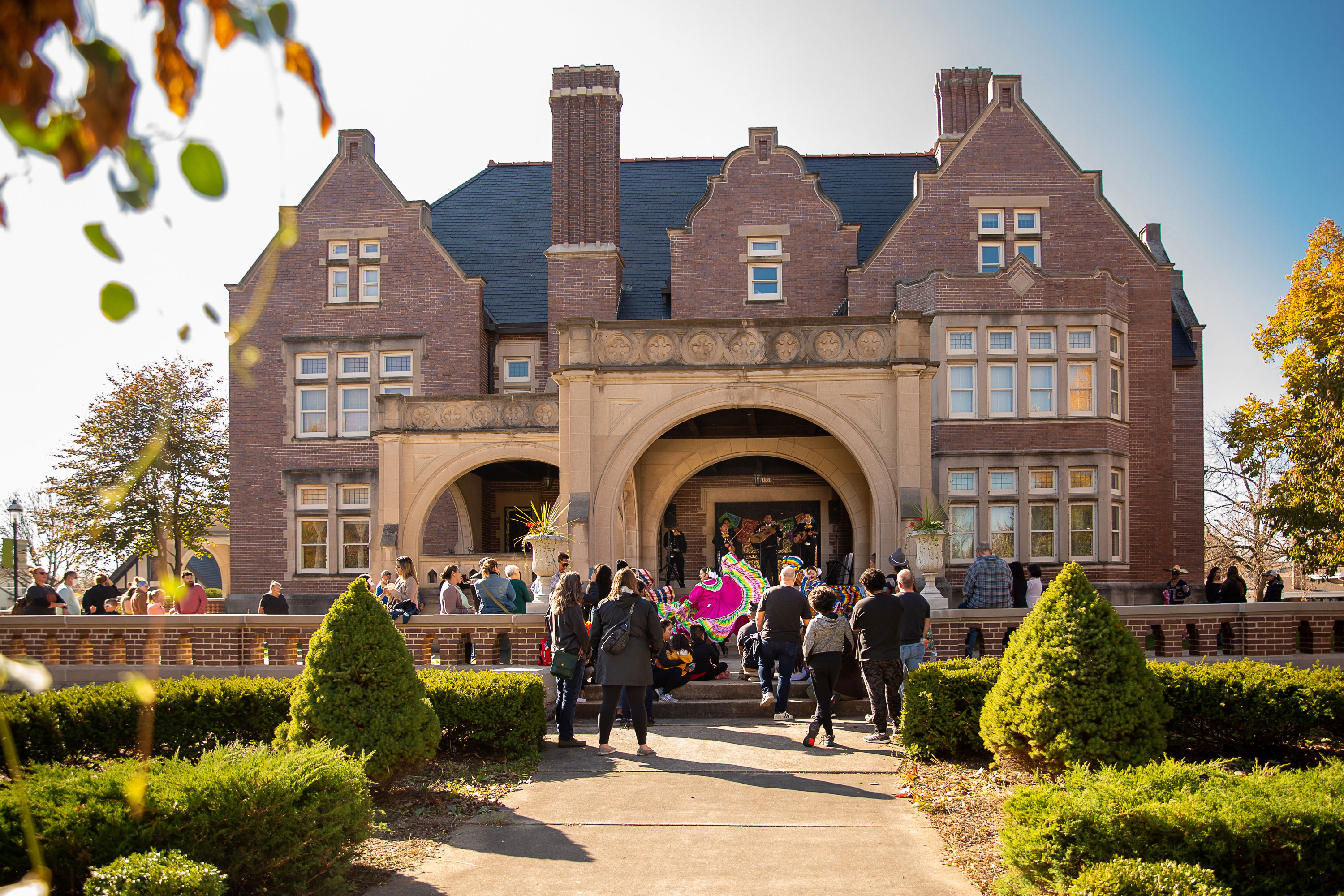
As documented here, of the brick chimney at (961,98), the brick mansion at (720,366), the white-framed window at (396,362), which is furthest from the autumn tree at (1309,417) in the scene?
the white-framed window at (396,362)

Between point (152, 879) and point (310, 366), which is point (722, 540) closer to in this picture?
point (310, 366)

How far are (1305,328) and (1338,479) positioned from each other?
504 centimetres

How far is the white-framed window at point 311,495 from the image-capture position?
25047mm

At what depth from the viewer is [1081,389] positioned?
22328mm

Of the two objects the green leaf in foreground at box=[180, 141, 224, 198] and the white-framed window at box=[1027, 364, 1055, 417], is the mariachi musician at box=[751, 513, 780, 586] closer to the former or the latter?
the white-framed window at box=[1027, 364, 1055, 417]

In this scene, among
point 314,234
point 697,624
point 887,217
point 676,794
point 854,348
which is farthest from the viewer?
point 887,217

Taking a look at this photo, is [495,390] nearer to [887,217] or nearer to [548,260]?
[548,260]

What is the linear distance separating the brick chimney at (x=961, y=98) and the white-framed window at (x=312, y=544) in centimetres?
1791

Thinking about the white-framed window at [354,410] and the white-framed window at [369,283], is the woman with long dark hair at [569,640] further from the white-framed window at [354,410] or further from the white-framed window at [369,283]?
the white-framed window at [369,283]

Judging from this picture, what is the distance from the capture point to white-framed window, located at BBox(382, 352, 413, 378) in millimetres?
25344

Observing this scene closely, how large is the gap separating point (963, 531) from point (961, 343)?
13.2 ft

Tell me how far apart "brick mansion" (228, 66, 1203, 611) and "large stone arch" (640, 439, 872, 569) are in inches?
2.0

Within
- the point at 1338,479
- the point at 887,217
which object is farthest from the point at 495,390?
the point at 1338,479

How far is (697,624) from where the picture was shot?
44.0 ft
